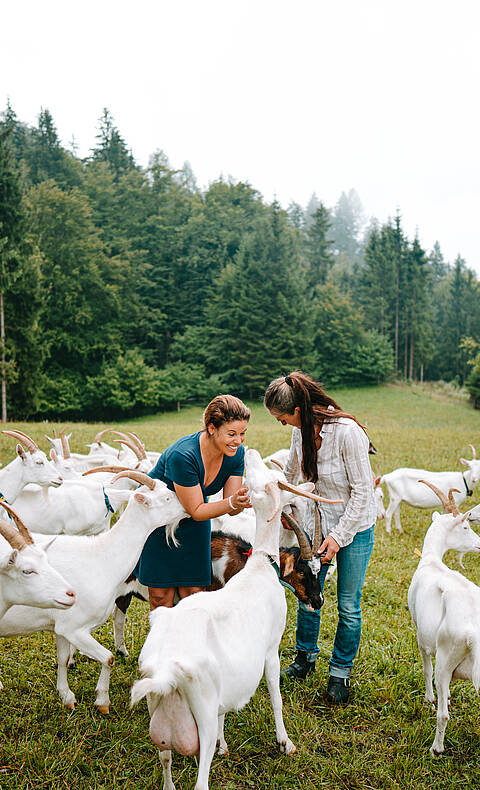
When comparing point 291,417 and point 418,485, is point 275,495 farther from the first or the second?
point 418,485

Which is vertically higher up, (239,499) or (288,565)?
(239,499)

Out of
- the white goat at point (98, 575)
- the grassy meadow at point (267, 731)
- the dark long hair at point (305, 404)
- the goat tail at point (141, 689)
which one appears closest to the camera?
the goat tail at point (141, 689)

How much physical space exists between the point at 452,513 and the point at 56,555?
3013 mm

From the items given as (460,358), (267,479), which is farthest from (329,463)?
(460,358)

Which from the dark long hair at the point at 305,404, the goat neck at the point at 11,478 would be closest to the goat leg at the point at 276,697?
the dark long hair at the point at 305,404

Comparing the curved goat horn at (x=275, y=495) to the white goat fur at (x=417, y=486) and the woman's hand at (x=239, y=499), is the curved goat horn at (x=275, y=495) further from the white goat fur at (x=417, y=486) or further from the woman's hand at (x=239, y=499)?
the white goat fur at (x=417, y=486)

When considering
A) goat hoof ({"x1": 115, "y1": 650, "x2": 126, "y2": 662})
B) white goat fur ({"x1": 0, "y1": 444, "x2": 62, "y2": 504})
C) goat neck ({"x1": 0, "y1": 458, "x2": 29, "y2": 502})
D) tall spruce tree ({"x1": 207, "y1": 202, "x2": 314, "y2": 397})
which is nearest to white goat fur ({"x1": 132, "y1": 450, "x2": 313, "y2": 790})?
goat hoof ({"x1": 115, "y1": 650, "x2": 126, "y2": 662})

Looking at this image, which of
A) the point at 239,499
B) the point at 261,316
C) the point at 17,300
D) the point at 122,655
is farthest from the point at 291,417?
the point at 261,316

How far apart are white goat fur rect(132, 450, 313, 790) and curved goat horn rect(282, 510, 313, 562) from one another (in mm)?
495

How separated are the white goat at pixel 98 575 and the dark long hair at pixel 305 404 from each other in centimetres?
89

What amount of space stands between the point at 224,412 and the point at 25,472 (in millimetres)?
3390

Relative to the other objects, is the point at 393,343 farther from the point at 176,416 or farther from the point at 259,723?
the point at 259,723

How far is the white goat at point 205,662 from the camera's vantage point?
7.60 feet

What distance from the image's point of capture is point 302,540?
3.51 metres
